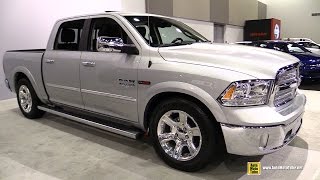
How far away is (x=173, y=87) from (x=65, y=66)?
5.90 feet

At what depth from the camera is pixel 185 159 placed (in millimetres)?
2900

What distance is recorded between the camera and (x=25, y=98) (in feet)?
16.4

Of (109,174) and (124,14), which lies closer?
(109,174)

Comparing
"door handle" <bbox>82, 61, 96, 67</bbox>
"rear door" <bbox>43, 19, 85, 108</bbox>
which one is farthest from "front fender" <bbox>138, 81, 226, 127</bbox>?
"rear door" <bbox>43, 19, 85, 108</bbox>

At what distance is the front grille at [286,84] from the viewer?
2697 mm

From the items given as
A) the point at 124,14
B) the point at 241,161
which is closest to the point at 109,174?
the point at 241,161

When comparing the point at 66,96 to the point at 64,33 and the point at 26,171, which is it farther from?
the point at 26,171

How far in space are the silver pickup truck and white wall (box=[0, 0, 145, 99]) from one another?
125 inches

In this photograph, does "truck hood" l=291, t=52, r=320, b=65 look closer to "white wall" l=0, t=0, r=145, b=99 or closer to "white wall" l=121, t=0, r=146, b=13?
"white wall" l=121, t=0, r=146, b=13

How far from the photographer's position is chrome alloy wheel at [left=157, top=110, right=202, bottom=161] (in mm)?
2846

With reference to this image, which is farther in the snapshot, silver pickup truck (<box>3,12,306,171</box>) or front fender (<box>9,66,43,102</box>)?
front fender (<box>9,66,43,102</box>)

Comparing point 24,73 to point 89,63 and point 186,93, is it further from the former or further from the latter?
point 186,93

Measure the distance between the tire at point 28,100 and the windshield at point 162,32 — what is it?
2.26 meters

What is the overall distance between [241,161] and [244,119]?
86 centimetres
